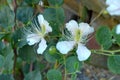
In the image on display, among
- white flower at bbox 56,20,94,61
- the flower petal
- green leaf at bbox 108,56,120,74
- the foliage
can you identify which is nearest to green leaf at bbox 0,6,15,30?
the foliage

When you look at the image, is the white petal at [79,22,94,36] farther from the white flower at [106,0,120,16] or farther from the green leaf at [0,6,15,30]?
the green leaf at [0,6,15,30]

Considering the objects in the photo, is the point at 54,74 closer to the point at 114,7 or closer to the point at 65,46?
the point at 65,46

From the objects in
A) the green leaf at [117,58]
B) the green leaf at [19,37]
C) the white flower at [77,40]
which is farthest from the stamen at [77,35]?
the green leaf at [19,37]

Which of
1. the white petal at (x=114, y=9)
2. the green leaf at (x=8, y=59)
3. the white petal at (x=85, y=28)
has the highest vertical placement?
the white petal at (x=114, y=9)

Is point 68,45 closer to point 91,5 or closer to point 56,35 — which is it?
point 56,35

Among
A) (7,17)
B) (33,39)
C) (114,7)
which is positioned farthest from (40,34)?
(114,7)

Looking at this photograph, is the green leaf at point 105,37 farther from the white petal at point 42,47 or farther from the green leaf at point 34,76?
the green leaf at point 34,76

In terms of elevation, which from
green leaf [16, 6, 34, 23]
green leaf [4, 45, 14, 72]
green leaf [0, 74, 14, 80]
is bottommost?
green leaf [0, 74, 14, 80]
